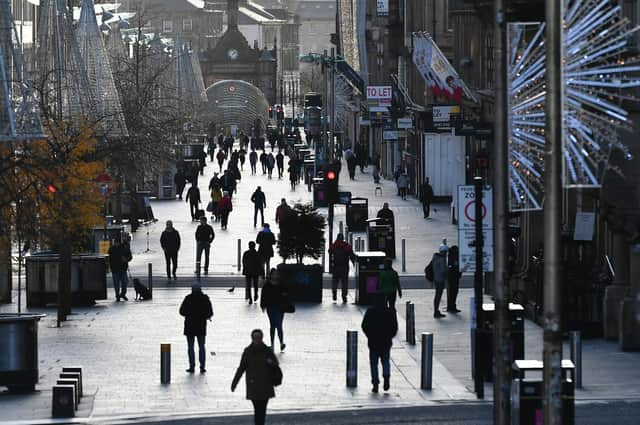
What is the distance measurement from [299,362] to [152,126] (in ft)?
107

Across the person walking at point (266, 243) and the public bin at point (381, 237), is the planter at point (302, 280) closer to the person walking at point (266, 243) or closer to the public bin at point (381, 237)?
the person walking at point (266, 243)

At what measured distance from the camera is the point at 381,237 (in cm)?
4288

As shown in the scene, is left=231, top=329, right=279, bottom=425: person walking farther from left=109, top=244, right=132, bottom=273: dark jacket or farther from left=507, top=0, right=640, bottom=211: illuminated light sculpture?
left=109, top=244, right=132, bottom=273: dark jacket

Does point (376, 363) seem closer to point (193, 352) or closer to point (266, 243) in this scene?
point (193, 352)

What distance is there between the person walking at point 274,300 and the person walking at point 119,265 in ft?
27.9

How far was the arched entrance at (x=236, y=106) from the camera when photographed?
163 metres

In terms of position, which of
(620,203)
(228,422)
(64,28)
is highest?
(64,28)

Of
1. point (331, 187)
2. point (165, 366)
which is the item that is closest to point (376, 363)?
point (165, 366)

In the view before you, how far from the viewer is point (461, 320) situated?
32062 mm

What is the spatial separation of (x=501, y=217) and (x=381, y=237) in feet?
86.2

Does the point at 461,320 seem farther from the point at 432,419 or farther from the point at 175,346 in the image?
the point at 432,419

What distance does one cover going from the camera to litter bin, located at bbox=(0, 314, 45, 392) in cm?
2338

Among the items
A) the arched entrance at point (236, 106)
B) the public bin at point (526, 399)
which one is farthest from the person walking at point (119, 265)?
the arched entrance at point (236, 106)

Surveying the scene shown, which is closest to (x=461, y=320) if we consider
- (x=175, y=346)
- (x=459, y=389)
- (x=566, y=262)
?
(x=566, y=262)
